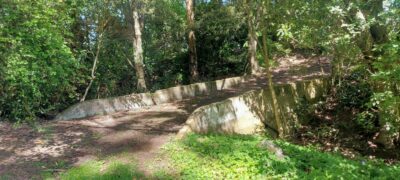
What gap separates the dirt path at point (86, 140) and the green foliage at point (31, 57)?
2.22 feet

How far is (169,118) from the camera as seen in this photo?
8719 millimetres

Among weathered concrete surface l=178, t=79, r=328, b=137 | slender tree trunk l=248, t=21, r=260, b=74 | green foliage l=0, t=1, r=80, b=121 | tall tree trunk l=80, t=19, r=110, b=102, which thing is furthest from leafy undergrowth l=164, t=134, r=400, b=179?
slender tree trunk l=248, t=21, r=260, b=74

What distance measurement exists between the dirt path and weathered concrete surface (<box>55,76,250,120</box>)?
417 mm

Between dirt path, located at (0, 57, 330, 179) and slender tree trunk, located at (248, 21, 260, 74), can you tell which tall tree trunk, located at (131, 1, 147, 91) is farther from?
slender tree trunk, located at (248, 21, 260, 74)

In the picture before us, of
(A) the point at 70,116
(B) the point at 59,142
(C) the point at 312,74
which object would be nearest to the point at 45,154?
(B) the point at 59,142

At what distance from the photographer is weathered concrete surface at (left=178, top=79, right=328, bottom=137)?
7895 millimetres

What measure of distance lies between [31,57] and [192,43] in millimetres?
8459

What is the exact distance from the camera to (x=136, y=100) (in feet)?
34.2

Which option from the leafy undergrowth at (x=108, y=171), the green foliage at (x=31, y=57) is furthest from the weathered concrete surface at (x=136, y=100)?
the leafy undergrowth at (x=108, y=171)

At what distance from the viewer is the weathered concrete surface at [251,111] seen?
789cm

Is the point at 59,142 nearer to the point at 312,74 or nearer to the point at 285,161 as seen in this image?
the point at 285,161

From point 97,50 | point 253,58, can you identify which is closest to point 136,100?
point 97,50

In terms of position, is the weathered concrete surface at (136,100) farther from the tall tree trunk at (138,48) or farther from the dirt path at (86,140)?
the tall tree trunk at (138,48)

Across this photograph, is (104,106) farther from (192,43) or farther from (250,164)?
(192,43)
